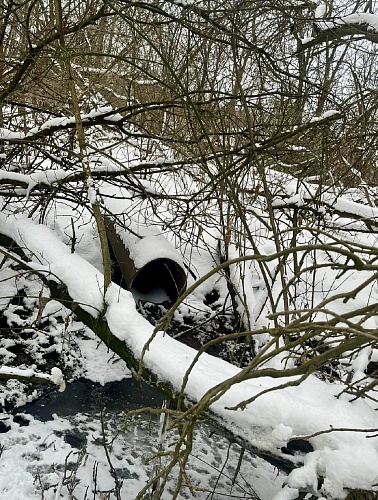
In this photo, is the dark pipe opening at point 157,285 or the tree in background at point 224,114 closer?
the tree in background at point 224,114

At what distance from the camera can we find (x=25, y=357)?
4.82 m

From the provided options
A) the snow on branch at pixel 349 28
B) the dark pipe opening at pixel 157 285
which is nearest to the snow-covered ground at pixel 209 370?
the dark pipe opening at pixel 157 285

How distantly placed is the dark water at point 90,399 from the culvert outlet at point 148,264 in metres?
1.03

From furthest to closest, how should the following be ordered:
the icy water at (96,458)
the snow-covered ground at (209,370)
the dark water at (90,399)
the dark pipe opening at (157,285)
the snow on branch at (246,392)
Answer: the dark pipe opening at (157,285), the dark water at (90,399), the icy water at (96,458), the snow on branch at (246,392), the snow-covered ground at (209,370)

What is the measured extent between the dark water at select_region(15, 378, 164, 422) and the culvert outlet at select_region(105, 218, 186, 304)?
40.7 inches

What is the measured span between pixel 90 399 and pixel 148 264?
1393 millimetres

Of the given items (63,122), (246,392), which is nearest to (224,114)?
(63,122)

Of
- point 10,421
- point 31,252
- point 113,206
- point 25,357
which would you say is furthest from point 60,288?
point 113,206

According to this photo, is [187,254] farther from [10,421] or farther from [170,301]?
[10,421]

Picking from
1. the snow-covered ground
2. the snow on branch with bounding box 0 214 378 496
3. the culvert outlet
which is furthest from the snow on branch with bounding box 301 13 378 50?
the culvert outlet

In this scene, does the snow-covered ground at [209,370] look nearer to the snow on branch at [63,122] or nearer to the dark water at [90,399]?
the dark water at [90,399]

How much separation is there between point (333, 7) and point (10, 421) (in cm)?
413

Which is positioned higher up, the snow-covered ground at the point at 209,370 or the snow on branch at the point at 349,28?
the snow on branch at the point at 349,28

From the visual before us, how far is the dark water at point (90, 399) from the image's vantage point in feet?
13.8
